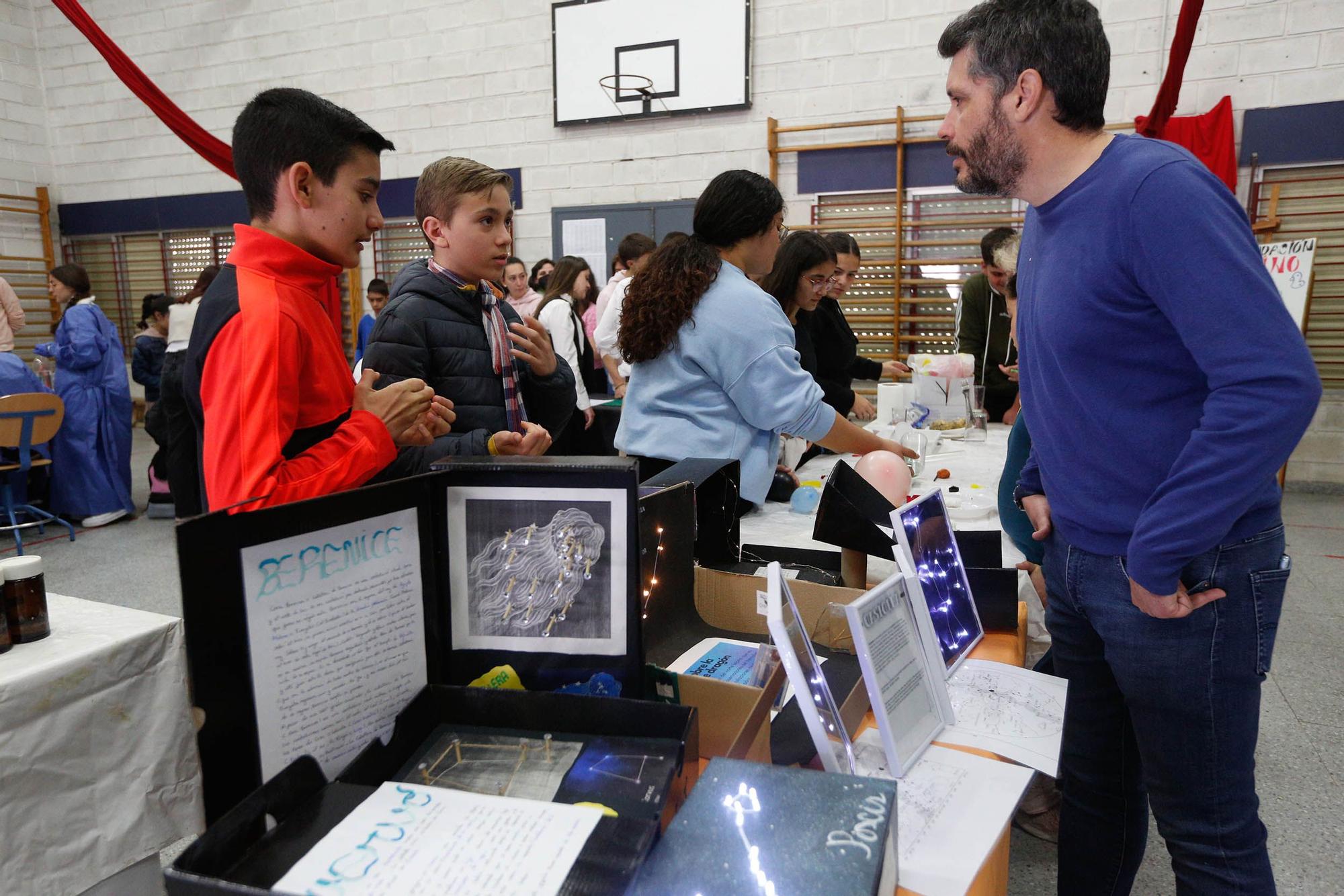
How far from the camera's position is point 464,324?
5.98ft

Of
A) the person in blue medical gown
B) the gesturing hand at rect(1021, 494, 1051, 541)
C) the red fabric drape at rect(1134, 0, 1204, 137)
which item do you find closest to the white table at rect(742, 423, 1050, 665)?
the gesturing hand at rect(1021, 494, 1051, 541)

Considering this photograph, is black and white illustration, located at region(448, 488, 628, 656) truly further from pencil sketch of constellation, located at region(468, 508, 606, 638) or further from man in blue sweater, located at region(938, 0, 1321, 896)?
man in blue sweater, located at region(938, 0, 1321, 896)

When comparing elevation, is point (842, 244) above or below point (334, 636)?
above

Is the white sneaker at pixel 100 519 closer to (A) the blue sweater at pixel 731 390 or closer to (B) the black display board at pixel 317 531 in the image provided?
(A) the blue sweater at pixel 731 390

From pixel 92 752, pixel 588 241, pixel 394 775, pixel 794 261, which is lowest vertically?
pixel 92 752

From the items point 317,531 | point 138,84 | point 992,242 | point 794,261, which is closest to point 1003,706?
point 317,531

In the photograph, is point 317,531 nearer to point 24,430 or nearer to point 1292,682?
point 1292,682

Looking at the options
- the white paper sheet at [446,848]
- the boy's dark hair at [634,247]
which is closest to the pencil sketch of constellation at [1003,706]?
the white paper sheet at [446,848]

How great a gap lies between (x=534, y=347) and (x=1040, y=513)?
3.54 feet

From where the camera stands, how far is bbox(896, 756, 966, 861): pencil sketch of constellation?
0.84 metres

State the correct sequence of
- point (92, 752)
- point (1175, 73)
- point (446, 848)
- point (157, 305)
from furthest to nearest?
point (157, 305) → point (1175, 73) → point (92, 752) → point (446, 848)

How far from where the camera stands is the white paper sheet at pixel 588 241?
253 inches

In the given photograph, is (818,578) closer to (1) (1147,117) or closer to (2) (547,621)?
(2) (547,621)

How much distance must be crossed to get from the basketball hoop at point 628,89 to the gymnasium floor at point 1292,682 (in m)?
4.17
